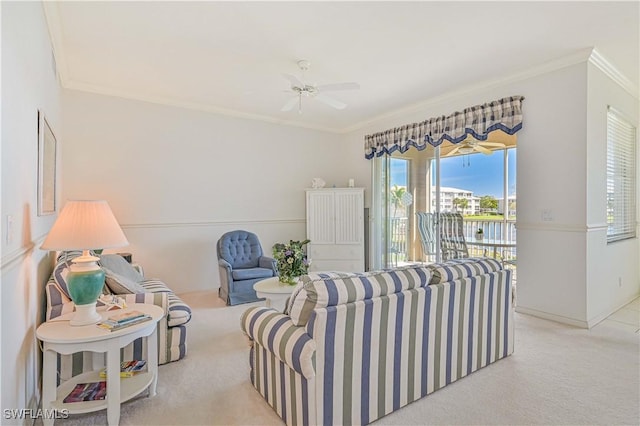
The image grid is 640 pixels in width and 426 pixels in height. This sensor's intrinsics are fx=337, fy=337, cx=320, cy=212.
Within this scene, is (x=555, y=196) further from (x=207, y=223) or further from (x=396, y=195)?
(x=207, y=223)

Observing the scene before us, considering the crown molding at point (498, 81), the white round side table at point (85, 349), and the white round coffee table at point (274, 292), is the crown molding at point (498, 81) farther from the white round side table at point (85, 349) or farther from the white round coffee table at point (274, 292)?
the white round side table at point (85, 349)

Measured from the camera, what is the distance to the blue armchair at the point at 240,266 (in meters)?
4.16

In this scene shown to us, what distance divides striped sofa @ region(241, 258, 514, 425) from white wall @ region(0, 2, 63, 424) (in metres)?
1.13

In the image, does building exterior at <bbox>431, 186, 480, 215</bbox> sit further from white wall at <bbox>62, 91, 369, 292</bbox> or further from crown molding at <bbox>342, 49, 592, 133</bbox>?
white wall at <bbox>62, 91, 369, 292</bbox>

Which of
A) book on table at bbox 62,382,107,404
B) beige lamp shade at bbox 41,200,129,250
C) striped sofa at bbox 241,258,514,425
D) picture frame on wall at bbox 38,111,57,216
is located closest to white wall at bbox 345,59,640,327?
striped sofa at bbox 241,258,514,425

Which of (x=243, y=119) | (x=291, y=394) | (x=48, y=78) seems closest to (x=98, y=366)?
(x=291, y=394)

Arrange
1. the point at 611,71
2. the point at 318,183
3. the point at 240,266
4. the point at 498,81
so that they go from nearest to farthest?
1. the point at 611,71
2. the point at 498,81
3. the point at 240,266
4. the point at 318,183

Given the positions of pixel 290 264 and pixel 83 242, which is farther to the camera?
pixel 290 264

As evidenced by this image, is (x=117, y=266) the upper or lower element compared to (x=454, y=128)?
lower

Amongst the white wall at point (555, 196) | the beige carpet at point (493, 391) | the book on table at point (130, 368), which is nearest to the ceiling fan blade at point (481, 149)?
the white wall at point (555, 196)

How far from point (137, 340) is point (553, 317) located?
3914 mm

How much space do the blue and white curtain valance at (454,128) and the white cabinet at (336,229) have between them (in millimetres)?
894

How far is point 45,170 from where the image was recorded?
8.48 feet

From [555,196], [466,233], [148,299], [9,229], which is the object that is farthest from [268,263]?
[555,196]
